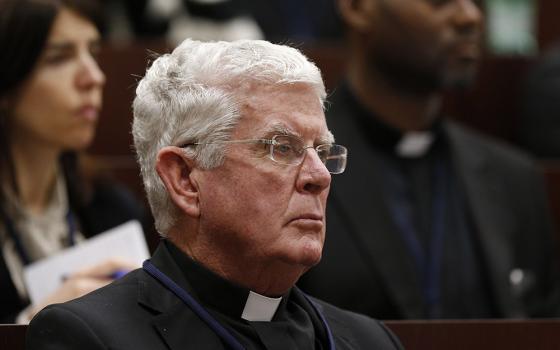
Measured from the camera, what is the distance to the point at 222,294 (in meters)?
1.60

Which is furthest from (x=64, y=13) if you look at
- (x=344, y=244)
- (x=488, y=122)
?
(x=488, y=122)

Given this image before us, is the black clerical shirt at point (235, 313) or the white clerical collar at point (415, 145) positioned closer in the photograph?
the black clerical shirt at point (235, 313)

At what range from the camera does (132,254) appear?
2268mm

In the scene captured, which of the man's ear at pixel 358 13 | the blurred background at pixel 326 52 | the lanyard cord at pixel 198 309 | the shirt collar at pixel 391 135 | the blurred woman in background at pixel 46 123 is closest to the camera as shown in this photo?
the lanyard cord at pixel 198 309

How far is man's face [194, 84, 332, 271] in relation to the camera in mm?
1604

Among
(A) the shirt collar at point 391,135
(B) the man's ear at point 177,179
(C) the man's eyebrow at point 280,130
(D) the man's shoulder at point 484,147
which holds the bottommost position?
(D) the man's shoulder at point 484,147

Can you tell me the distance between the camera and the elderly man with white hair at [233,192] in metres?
1.59

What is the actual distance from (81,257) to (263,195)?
0.79 m

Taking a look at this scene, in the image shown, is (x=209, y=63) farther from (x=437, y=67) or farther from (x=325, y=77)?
(x=325, y=77)

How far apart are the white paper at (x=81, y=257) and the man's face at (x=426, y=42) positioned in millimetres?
1084

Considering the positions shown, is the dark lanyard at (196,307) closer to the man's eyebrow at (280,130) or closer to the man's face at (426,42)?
the man's eyebrow at (280,130)

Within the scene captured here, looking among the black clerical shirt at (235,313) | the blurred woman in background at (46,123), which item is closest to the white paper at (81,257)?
the blurred woman in background at (46,123)

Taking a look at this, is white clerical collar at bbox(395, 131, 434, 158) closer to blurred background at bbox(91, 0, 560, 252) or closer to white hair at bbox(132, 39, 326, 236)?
blurred background at bbox(91, 0, 560, 252)

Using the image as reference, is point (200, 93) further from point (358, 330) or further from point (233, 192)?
point (358, 330)
